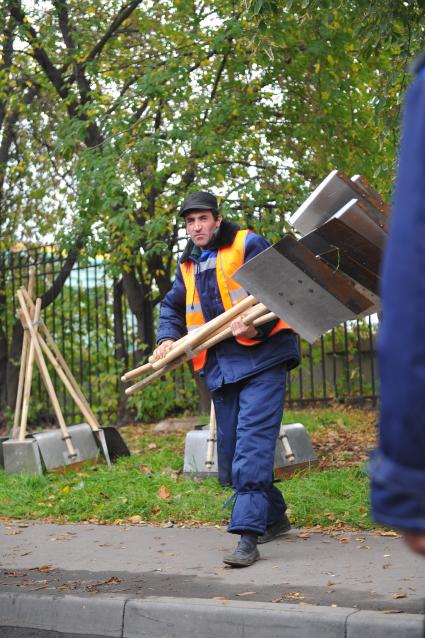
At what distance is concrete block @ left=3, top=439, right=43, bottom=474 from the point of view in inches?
356

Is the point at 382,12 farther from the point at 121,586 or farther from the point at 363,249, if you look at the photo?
the point at 121,586

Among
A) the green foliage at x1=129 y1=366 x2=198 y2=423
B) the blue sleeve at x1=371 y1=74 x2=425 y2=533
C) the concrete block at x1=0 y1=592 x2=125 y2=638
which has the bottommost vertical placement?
the concrete block at x1=0 y1=592 x2=125 y2=638

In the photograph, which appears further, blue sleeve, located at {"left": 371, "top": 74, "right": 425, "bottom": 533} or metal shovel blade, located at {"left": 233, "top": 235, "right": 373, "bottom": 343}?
metal shovel blade, located at {"left": 233, "top": 235, "right": 373, "bottom": 343}

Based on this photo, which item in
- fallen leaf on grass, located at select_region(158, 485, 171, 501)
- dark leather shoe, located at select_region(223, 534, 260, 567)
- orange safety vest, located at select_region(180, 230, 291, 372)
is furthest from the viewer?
fallen leaf on grass, located at select_region(158, 485, 171, 501)

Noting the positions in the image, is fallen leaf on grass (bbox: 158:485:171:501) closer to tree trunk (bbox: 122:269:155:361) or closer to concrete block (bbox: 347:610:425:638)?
concrete block (bbox: 347:610:425:638)

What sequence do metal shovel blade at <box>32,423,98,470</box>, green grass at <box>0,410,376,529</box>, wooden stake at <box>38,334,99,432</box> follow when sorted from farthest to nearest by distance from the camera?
wooden stake at <box>38,334,99,432</box>, metal shovel blade at <box>32,423,98,470</box>, green grass at <box>0,410,376,529</box>

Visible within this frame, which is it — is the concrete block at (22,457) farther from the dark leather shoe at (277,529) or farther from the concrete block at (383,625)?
the concrete block at (383,625)

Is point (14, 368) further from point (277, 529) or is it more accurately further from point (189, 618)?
point (189, 618)

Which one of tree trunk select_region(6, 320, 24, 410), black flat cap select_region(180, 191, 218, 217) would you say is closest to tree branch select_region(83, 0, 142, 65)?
tree trunk select_region(6, 320, 24, 410)

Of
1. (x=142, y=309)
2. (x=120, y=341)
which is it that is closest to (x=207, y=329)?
(x=142, y=309)


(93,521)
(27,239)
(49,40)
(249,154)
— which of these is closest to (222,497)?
(93,521)

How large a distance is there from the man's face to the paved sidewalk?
72.7 inches

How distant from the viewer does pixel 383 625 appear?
4.12 m

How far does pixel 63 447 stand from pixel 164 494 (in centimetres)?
191
